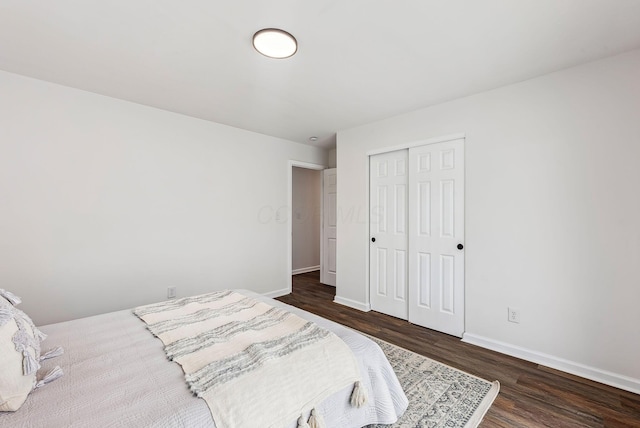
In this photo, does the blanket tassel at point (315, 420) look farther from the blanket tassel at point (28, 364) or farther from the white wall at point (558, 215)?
the white wall at point (558, 215)

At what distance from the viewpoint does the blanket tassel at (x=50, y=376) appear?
113cm

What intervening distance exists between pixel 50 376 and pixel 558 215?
3.35m

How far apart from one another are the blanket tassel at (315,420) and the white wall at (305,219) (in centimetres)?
462

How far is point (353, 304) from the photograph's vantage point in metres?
3.79

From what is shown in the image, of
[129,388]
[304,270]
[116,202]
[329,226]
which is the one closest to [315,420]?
[129,388]

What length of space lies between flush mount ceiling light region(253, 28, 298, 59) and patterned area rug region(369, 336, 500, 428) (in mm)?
2432

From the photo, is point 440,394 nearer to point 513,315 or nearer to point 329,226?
point 513,315

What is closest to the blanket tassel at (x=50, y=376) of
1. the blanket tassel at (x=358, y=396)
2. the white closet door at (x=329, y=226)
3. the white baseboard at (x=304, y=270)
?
the blanket tassel at (x=358, y=396)

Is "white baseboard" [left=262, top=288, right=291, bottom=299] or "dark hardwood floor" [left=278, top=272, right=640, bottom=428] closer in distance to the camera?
"dark hardwood floor" [left=278, top=272, right=640, bottom=428]

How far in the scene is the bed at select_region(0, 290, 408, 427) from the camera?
984 millimetres

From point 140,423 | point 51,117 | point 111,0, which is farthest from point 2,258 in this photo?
point 140,423

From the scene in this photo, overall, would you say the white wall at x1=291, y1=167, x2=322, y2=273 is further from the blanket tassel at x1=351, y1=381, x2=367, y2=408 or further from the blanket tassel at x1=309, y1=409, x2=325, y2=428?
the blanket tassel at x1=309, y1=409, x2=325, y2=428

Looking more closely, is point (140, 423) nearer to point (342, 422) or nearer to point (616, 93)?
point (342, 422)

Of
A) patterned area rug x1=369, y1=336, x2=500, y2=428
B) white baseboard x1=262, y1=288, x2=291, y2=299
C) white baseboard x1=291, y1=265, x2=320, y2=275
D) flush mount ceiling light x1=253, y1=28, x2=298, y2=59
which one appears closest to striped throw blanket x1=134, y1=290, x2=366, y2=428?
patterned area rug x1=369, y1=336, x2=500, y2=428
